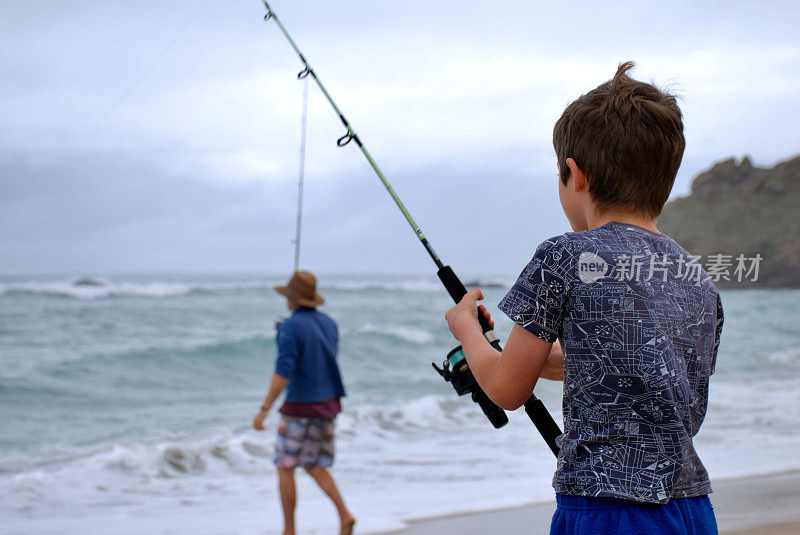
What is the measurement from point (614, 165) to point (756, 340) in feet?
55.7

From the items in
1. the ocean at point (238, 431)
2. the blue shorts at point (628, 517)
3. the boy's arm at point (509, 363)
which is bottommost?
the ocean at point (238, 431)

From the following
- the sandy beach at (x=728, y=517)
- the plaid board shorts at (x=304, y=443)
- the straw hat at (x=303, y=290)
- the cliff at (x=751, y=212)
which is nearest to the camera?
the sandy beach at (x=728, y=517)

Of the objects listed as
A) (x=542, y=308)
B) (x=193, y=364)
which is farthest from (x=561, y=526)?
(x=193, y=364)

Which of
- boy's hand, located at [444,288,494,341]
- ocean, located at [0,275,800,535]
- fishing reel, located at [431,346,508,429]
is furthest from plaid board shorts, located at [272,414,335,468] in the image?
boy's hand, located at [444,288,494,341]

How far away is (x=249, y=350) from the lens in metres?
14.1

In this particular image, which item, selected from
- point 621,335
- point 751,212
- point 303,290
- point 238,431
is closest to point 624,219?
point 621,335

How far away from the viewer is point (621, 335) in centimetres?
126

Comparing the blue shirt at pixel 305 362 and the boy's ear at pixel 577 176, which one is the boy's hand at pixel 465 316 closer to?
the boy's ear at pixel 577 176

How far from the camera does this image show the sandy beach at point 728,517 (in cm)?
429

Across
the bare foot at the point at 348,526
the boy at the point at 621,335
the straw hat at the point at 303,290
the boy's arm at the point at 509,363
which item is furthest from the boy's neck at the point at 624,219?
the straw hat at the point at 303,290

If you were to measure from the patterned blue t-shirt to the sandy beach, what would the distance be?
3282 mm

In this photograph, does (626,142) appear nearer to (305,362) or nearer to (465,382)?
(465,382)

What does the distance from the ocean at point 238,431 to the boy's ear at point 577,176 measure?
366cm

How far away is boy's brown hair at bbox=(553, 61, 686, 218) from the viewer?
4.21 feet
